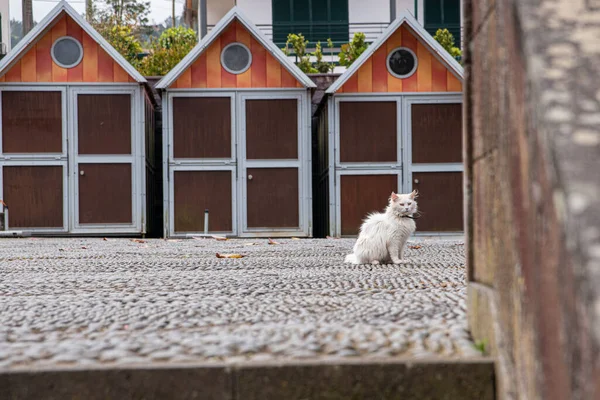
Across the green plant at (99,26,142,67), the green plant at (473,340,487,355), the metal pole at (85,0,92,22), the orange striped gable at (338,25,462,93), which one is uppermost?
the metal pole at (85,0,92,22)

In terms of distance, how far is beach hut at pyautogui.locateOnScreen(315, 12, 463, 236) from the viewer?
13867 millimetres

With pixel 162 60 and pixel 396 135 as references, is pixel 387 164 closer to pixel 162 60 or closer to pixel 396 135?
pixel 396 135

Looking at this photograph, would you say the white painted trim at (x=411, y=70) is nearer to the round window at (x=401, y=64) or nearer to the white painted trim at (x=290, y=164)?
the round window at (x=401, y=64)

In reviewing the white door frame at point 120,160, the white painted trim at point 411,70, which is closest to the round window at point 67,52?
the white door frame at point 120,160

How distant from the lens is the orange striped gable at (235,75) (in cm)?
1373

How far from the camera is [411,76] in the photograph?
13945 mm

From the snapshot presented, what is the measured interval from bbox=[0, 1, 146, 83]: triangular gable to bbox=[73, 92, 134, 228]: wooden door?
382 mm

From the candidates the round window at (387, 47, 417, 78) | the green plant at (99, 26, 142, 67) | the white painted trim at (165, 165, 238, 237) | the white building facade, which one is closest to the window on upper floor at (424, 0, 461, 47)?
the white building facade

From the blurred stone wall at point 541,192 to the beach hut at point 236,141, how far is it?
11953mm

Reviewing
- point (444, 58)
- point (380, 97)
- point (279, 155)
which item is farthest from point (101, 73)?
point (444, 58)

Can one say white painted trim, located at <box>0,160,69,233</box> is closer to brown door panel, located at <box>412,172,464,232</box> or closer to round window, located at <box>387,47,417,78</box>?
round window, located at <box>387,47,417,78</box>

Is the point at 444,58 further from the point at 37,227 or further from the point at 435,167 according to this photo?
the point at 37,227

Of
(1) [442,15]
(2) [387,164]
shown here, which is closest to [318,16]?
(1) [442,15]

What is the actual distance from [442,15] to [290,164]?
14.4 m
